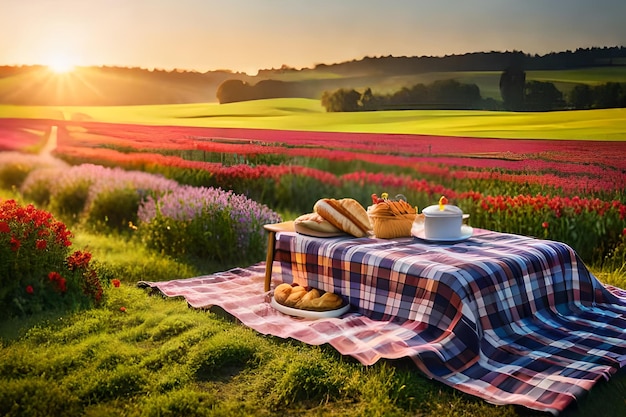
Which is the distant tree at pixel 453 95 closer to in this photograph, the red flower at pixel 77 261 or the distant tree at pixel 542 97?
the distant tree at pixel 542 97

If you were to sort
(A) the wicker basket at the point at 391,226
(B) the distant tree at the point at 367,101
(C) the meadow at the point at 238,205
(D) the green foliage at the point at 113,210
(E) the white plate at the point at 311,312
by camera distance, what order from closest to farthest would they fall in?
(C) the meadow at the point at 238,205, (E) the white plate at the point at 311,312, (A) the wicker basket at the point at 391,226, (D) the green foliage at the point at 113,210, (B) the distant tree at the point at 367,101

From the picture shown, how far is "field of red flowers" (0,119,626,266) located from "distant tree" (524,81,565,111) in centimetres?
42

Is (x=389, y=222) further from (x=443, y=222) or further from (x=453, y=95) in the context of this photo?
(x=453, y=95)

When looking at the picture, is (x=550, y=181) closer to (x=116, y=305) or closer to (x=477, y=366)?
(x=477, y=366)

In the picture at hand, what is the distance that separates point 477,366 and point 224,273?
2.52m

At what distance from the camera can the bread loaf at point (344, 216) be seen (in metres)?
4.07

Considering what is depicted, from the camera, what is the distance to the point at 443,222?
392 cm

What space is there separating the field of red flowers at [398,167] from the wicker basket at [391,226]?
1.77 m

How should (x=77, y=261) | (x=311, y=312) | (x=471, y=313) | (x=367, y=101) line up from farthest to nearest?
(x=367, y=101), (x=77, y=261), (x=311, y=312), (x=471, y=313)

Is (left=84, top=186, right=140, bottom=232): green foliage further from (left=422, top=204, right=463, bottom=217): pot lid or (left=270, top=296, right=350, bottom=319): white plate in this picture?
(left=422, top=204, right=463, bottom=217): pot lid

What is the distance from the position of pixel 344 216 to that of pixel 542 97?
10.1 ft

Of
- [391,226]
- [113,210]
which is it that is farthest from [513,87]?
[113,210]

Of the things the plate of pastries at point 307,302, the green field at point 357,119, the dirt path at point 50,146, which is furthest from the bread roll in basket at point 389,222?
the dirt path at point 50,146

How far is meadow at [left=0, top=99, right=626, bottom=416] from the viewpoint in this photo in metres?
2.95
